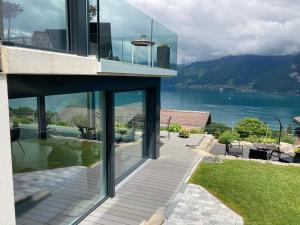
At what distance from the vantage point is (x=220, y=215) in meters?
6.91

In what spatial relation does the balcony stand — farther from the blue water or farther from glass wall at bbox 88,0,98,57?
the blue water

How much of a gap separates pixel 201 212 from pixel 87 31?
5.03 meters

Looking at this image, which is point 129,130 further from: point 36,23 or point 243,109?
point 243,109

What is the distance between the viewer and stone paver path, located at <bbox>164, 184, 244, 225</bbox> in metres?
6.59

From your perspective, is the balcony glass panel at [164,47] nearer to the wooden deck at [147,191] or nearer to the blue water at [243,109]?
the wooden deck at [147,191]

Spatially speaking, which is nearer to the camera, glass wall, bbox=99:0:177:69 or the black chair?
the black chair

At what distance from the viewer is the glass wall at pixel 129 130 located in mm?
8344

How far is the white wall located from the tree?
2.60 ft

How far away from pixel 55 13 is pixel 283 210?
22.9 ft

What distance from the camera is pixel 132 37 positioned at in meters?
7.00

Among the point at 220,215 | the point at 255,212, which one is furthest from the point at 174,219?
the point at 255,212

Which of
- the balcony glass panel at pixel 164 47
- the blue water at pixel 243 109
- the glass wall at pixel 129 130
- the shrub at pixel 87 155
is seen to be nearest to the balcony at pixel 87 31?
the balcony glass panel at pixel 164 47

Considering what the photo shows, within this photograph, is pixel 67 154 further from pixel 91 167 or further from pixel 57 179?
pixel 91 167

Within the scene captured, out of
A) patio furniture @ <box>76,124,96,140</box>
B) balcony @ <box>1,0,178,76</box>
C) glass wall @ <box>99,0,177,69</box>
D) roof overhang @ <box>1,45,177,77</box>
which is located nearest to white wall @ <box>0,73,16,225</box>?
roof overhang @ <box>1,45,177,77</box>
